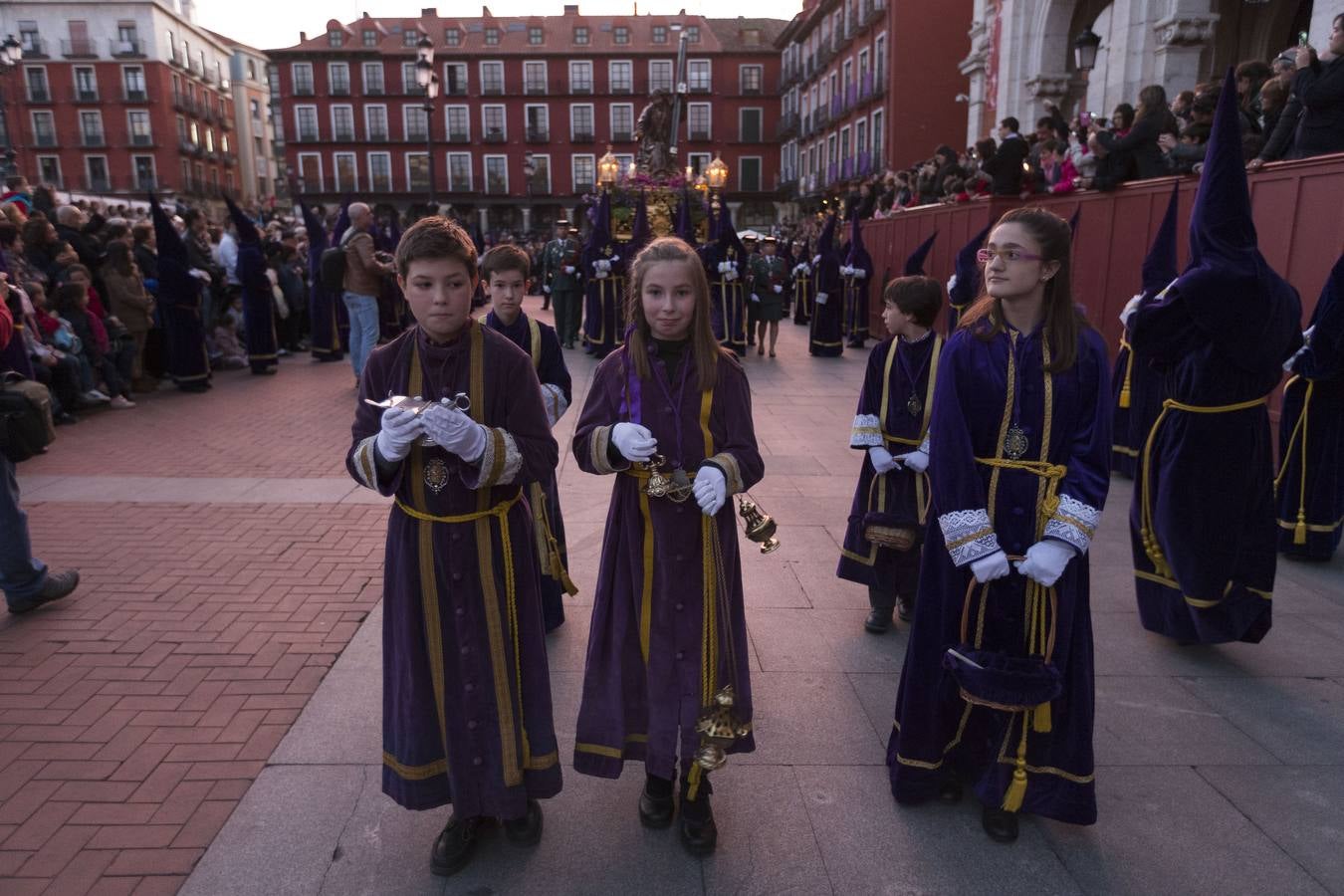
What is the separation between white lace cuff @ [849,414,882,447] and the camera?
4445 mm

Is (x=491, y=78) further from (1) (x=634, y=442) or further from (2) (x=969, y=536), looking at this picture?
(2) (x=969, y=536)

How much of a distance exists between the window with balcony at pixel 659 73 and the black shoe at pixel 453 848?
60637 millimetres

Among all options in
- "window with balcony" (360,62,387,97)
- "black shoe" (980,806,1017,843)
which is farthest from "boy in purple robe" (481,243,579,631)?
"window with balcony" (360,62,387,97)

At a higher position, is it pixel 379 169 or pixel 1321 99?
pixel 379 169

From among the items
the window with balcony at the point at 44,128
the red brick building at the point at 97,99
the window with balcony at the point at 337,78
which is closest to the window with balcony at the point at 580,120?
the window with balcony at the point at 337,78

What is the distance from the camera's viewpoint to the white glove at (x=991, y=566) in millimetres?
2725

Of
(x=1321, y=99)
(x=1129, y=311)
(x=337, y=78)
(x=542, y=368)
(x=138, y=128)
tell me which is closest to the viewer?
(x=542, y=368)

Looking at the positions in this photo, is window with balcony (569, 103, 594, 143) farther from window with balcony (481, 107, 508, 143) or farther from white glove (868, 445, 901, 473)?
white glove (868, 445, 901, 473)

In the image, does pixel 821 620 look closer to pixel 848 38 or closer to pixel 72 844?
pixel 72 844

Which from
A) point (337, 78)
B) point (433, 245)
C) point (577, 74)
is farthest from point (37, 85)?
point (433, 245)

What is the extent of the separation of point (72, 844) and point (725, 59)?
60.4 metres

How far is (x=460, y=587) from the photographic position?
8.63ft

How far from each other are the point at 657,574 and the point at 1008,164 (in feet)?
36.0

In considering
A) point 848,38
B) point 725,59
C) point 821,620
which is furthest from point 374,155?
point 821,620
